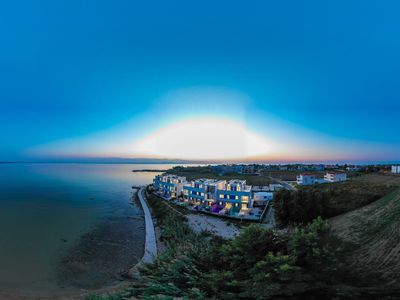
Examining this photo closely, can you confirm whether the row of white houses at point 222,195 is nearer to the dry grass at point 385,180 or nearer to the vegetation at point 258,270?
the dry grass at point 385,180

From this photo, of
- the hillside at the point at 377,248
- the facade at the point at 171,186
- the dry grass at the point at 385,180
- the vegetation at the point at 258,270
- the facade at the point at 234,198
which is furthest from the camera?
the facade at the point at 171,186

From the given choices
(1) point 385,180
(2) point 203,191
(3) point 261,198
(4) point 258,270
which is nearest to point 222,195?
(2) point 203,191

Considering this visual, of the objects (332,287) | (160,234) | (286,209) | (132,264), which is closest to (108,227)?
(160,234)

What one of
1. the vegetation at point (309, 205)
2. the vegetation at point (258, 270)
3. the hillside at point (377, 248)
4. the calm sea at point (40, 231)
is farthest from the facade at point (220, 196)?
the vegetation at point (258, 270)

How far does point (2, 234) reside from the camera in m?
22.0

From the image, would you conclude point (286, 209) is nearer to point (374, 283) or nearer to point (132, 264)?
point (132, 264)

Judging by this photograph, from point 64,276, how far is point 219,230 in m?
11.3

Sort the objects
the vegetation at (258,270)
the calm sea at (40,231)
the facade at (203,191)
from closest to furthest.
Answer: the vegetation at (258,270)
the calm sea at (40,231)
the facade at (203,191)

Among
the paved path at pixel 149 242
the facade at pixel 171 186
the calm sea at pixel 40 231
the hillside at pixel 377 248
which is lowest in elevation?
the calm sea at pixel 40 231

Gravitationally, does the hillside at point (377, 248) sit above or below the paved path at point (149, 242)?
above

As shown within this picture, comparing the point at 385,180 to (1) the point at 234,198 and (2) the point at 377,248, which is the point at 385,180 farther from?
(2) the point at 377,248

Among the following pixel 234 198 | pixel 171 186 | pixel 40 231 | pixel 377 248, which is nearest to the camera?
pixel 377 248

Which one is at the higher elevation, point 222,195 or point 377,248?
point 377,248

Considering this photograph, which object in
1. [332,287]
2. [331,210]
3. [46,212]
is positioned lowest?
[46,212]
